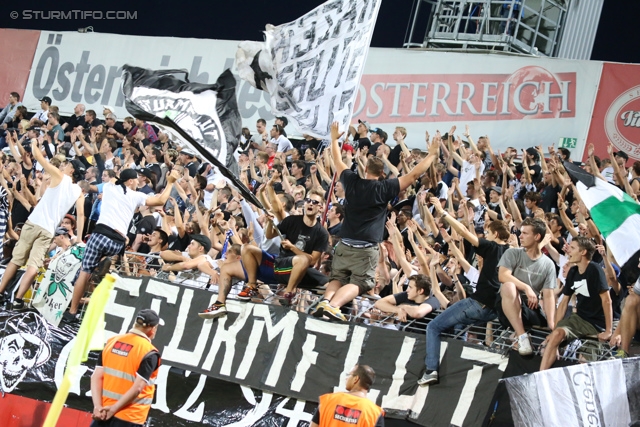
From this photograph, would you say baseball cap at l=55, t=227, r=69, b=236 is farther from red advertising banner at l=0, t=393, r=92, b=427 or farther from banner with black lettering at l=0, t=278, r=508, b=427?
red advertising banner at l=0, t=393, r=92, b=427

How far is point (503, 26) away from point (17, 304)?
11.2 metres

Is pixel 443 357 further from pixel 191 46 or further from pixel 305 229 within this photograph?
pixel 191 46

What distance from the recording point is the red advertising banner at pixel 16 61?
23.8m

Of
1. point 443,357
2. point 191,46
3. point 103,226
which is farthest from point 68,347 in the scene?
point 191,46

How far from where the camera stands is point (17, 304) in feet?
42.0

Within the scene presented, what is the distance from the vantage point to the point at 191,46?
71.4ft

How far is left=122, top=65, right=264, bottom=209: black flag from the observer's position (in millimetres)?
10922

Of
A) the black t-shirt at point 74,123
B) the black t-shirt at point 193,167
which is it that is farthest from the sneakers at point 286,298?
the black t-shirt at point 74,123

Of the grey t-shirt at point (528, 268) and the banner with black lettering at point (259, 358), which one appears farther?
the banner with black lettering at point (259, 358)

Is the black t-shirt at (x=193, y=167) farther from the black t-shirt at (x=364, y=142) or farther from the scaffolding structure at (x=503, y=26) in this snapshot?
the scaffolding structure at (x=503, y=26)

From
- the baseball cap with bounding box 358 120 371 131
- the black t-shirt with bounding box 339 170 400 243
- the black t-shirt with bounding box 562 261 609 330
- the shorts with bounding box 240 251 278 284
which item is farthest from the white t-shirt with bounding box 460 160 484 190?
the black t-shirt with bounding box 562 261 609 330

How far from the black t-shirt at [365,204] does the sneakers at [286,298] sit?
3.43 feet

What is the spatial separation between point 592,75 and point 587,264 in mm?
7879

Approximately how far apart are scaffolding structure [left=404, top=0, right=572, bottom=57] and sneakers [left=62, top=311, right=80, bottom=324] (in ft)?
30.1
